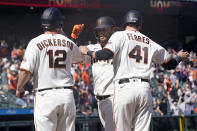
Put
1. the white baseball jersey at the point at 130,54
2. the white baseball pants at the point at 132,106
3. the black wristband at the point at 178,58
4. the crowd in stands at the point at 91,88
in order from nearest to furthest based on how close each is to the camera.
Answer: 1. the white baseball pants at the point at 132,106
2. the white baseball jersey at the point at 130,54
3. the black wristband at the point at 178,58
4. the crowd in stands at the point at 91,88

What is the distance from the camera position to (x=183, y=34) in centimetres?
3014

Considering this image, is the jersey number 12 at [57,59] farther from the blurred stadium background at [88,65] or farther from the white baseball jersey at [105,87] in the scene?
the blurred stadium background at [88,65]

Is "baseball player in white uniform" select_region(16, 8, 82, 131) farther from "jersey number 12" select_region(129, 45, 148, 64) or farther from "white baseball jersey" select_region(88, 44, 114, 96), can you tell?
"white baseball jersey" select_region(88, 44, 114, 96)

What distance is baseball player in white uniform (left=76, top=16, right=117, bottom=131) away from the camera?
269 inches

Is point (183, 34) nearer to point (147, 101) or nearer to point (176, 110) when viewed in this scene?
point (176, 110)

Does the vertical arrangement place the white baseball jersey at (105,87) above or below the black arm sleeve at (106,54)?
below

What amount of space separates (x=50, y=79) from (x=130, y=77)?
3.44ft

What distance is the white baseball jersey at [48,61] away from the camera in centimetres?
535

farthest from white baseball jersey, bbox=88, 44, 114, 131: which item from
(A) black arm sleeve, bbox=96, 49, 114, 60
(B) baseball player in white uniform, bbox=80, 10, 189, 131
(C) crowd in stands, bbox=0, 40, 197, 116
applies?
(C) crowd in stands, bbox=0, 40, 197, 116

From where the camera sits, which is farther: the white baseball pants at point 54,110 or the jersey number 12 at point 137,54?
the jersey number 12 at point 137,54

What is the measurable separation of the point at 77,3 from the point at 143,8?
12.8ft

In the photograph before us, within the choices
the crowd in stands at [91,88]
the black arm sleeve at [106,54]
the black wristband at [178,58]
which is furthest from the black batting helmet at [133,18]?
the crowd in stands at [91,88]

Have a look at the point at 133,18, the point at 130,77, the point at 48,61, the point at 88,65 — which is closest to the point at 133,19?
the point at 133,18

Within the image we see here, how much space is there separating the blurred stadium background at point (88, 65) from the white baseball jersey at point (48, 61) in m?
3.47
